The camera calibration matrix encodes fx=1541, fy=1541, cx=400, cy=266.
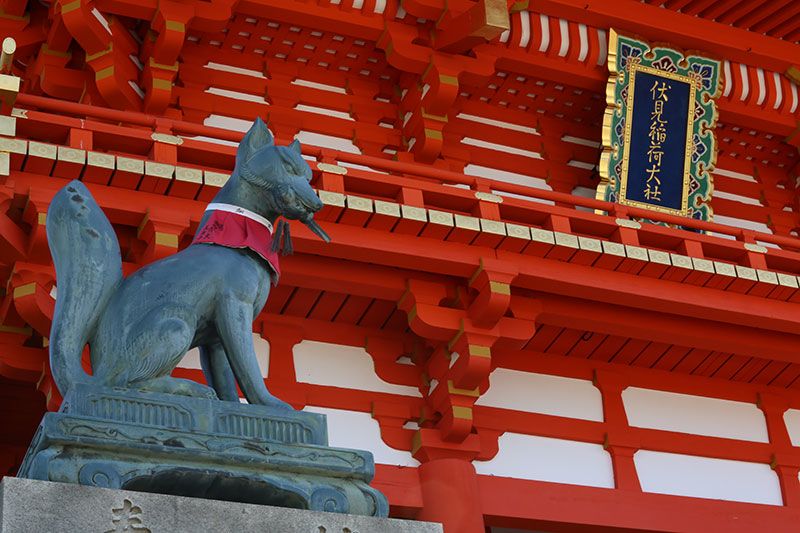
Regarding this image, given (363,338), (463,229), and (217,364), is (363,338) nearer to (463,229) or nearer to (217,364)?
(463,229)

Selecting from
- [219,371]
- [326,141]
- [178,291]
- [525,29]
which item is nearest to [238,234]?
[178,291]

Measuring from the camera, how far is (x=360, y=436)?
9.33m

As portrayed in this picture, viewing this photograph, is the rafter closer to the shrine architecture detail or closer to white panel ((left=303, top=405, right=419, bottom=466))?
the shrine architecture detail

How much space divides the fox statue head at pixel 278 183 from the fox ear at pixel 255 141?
34 mm

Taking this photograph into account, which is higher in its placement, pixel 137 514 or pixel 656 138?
pixel 656 138

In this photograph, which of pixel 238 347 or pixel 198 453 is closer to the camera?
pixel 198 453

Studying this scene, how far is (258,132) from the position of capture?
230 inches

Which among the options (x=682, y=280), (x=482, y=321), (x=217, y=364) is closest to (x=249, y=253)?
(x=217, y=364)

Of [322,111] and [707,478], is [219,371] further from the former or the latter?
[322,111]

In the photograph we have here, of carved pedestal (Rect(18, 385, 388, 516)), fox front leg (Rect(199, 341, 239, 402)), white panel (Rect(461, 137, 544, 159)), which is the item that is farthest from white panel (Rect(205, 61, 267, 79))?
carved pedestal (Rect(18, 385, 388, 516))

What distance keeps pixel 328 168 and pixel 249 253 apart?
360cm

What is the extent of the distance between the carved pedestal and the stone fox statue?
140mm

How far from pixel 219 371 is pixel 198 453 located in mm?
663

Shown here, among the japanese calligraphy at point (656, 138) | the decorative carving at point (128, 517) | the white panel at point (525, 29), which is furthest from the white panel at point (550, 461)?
the decorative carving at point (128, 517)
